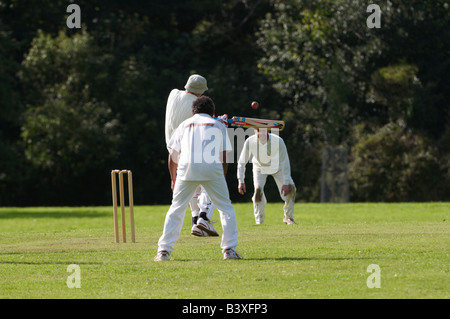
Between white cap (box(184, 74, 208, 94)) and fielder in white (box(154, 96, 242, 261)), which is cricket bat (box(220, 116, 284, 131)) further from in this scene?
fielder in white (box(154, 96, 242, 261))

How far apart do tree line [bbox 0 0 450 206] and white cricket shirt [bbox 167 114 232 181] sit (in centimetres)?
2638

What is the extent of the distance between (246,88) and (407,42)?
312 inches

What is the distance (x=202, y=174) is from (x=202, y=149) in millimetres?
300

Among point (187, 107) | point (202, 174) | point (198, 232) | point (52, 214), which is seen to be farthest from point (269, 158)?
point (52, 214)

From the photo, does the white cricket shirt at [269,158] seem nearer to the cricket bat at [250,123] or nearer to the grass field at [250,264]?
the grass field at [250,264]

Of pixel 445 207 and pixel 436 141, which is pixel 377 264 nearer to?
pixel 445 207

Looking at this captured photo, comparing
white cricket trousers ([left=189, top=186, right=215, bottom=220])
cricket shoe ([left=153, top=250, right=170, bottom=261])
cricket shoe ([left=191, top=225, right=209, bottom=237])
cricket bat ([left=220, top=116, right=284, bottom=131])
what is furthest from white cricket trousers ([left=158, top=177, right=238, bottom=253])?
cricket shoe ([left=191, top=225, right=209, bottom=237])

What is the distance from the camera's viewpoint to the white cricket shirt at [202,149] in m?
10.2

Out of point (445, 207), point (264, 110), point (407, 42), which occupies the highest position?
point (407, 42)

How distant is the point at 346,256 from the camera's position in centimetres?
1055

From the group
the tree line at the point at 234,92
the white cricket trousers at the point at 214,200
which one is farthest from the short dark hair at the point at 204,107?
the tree line at the point at 234,92

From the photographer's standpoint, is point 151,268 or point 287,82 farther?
point 287,82

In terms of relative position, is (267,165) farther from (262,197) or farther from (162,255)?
(162,255)
